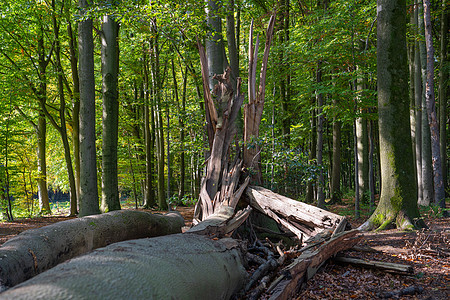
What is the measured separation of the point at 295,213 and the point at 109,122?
631 cm

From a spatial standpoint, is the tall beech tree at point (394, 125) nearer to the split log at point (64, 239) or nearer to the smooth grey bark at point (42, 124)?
the split log at point (64, 239)

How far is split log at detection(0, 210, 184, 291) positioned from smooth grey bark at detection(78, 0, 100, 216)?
383 centimetres

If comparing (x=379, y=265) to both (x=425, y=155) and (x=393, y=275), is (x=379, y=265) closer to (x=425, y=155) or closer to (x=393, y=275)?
(x=393, y=275)

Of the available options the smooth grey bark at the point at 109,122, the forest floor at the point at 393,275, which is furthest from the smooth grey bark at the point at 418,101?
the smooth grey bark at the point at 109,122

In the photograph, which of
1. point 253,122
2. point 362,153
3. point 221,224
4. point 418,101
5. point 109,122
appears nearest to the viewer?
point 221,224

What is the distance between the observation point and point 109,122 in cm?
901

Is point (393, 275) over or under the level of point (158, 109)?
under

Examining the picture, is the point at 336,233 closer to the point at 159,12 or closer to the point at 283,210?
the point at 283,210

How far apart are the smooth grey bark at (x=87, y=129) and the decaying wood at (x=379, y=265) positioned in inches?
246

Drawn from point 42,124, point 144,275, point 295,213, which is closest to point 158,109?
point 42,124

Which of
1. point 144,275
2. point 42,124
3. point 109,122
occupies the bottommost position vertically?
point 144,275

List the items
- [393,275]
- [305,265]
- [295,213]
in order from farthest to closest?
[295,213]
[393,275]
[305,265]

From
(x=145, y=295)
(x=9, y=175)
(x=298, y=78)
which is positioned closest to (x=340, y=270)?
(x=145, y=295)

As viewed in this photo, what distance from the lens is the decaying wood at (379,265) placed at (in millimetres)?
3834
